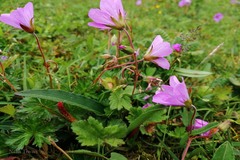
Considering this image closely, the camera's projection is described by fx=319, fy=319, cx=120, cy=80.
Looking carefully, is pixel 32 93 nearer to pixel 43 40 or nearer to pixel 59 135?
pixel 59 135

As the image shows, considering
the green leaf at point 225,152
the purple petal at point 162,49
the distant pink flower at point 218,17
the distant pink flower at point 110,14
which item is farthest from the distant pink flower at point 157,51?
the distant pink flower at point 218,17

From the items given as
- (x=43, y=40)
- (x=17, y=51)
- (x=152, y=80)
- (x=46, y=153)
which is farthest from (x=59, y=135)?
(x=43, y=40)

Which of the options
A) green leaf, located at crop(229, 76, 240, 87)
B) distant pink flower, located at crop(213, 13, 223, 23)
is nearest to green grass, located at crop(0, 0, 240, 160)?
green leaf, located at crop(229, 76, 240, 87)

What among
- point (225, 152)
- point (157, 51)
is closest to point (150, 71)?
point (157, 51)

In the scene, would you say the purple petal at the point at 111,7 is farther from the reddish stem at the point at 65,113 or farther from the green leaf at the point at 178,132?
the green leaf at the point at 178,132

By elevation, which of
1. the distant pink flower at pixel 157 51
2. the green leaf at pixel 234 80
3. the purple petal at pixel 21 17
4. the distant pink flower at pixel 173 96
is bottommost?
the green leaf at pixel 234 80

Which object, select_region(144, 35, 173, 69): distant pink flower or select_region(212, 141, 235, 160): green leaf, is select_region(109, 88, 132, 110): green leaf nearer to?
select_region(144, 35, 173, 69): distant pink flower
